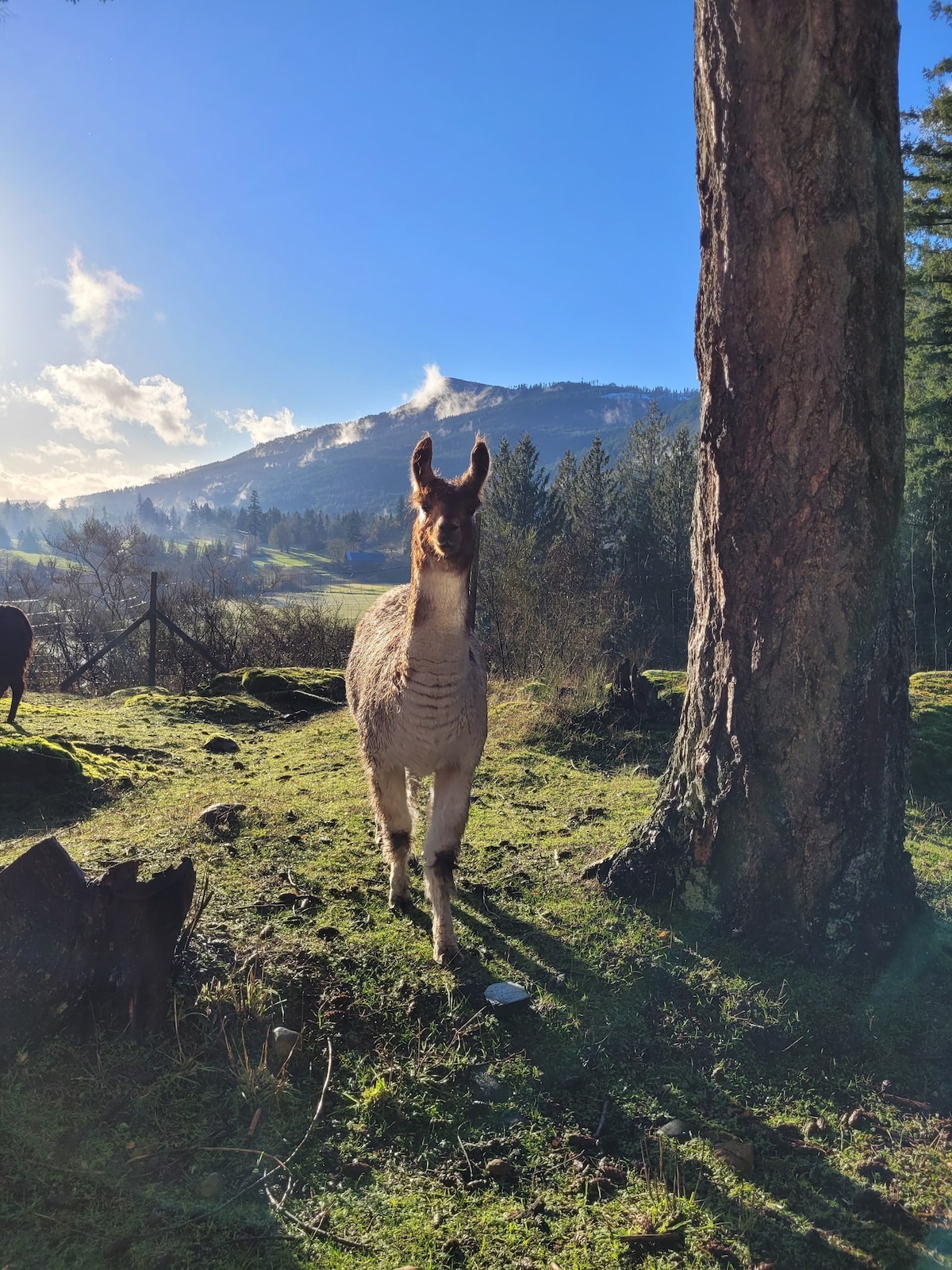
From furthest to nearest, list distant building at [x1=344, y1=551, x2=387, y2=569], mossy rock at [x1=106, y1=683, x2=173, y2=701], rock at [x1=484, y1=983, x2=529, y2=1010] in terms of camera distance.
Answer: distant building at [x1=344, y1=551, x2=387, y2=569] < mossy rock at [x1=106, y1=683, x2=173, y2=701] < rock at [x1=484, y1=983, x2=529, y2=1010]

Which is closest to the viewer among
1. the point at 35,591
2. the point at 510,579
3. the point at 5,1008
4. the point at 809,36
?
the point at 5,1008

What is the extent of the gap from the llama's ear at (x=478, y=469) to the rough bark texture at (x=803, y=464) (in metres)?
1.32

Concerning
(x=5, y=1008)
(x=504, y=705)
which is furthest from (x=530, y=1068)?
(x=504, y=705)

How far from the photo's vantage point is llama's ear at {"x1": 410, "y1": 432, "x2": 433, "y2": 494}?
414cm

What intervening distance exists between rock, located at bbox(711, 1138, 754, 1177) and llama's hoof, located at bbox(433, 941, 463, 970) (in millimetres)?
1587

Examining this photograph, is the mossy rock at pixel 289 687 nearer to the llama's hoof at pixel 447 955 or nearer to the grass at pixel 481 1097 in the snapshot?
the grass at pixel 481 1097

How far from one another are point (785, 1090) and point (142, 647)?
2404 cm

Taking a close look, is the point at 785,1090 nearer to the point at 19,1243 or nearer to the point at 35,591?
the point at 19,1243

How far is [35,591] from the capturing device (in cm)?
3725

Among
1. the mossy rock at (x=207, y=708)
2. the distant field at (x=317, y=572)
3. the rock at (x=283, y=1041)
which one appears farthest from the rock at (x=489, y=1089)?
the distant field at (x=317, y=572)

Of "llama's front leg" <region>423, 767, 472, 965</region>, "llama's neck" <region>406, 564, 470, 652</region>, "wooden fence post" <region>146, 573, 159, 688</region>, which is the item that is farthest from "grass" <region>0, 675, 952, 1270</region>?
"wooden fence post" <region>146, 573, 159, 688</region>

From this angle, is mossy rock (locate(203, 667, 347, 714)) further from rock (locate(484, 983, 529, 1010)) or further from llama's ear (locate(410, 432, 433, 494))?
rock (locate(484, 983, 529, 1010))

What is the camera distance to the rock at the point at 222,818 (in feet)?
17.2

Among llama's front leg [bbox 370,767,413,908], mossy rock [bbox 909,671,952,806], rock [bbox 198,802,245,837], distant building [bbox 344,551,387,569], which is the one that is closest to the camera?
llama's front leg [bbox 370,767,413,908]
